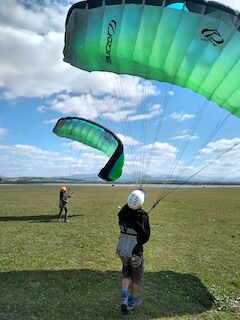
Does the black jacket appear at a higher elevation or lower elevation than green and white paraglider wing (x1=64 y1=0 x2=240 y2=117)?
lower

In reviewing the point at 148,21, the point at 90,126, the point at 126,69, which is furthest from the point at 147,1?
the point at 90,126

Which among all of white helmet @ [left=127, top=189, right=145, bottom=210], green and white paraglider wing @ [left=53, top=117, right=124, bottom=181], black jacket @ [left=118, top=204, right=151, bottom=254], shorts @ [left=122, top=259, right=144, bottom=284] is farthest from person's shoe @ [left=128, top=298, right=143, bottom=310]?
green and white paraglider wing @ [left=53, top=117, right=124, bottom=181]

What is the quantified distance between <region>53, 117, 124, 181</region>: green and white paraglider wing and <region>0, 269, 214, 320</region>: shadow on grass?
1124 cm

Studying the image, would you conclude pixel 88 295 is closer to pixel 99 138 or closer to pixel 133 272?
pixel 133 272

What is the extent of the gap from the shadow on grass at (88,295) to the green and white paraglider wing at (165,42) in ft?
15.3

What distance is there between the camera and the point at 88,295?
30.1ft

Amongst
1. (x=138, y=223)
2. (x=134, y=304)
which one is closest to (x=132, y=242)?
(x=138, y=223)

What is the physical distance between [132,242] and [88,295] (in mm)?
1962

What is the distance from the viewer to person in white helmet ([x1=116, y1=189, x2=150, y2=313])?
8.20 m

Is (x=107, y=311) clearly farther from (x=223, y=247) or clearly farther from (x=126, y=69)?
(x=223, y=247)

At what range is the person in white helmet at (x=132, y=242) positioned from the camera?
8.20 meters

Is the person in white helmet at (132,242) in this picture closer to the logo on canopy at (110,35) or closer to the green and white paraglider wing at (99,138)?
the logo on canopy at (110,35)

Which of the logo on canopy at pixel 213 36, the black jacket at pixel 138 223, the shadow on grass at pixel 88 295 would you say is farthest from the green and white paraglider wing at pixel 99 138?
the black jacket at pixel 138 223

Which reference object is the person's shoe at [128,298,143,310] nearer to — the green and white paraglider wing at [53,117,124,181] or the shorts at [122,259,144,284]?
the shorts at [122,259,144,284]
